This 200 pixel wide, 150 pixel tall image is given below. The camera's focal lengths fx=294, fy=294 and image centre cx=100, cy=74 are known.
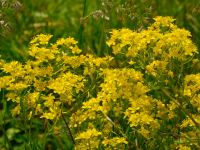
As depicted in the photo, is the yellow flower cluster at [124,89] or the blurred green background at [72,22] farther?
the blurred green background at [72,22]

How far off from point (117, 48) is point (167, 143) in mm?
669

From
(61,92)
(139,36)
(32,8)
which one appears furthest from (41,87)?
(32,8)

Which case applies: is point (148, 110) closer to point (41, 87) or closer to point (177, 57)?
point (177, 57)

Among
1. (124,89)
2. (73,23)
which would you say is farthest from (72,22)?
(124,89)

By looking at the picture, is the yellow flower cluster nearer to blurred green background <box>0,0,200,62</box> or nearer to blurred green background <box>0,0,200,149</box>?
blurred green background <box>0,0,200,149</box>

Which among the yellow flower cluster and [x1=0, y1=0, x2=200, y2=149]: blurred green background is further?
[x1=0, y1=0, x2=200, y2=149]: blurred green background

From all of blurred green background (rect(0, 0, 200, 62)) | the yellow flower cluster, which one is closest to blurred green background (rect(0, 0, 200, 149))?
blurred green background (rect(0, 0, 200, 62))

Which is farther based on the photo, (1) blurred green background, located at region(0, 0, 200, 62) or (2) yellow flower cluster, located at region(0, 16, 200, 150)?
(1) blurred green background, located at region(0, 0, 200, 62)

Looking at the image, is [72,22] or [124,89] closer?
[124,89]

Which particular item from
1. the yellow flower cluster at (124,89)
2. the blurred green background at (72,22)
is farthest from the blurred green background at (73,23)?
the yellow flower cluster at (124,89)

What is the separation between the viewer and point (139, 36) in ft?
5.71

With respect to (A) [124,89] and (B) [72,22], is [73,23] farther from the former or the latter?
(A) [124,89]

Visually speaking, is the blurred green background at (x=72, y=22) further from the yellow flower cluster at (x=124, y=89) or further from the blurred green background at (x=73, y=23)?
the yellow flower cluster at (x=124, y=89)

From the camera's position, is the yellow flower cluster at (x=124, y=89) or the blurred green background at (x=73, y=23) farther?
the blurred green background at (x=73, y=23)
